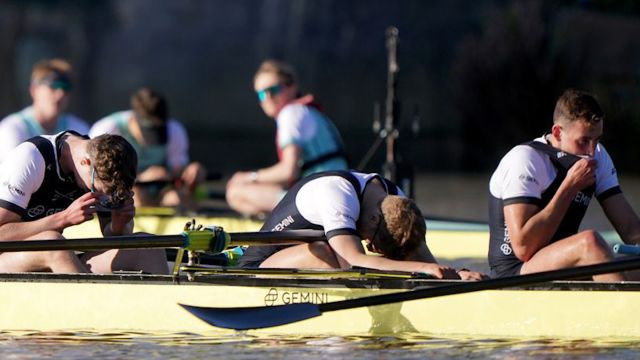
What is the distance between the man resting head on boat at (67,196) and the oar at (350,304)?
69 centimetres

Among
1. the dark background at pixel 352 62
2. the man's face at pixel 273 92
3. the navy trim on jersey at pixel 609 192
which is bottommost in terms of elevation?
the navy trim on jersey at pixel 609 192

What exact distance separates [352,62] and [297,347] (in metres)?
17.3

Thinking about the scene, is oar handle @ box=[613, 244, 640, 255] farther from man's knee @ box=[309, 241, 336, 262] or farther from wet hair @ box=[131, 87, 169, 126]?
wet hair @ box=[131, 87, 169, 126]

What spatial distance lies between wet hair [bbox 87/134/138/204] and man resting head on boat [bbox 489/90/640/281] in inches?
79.7

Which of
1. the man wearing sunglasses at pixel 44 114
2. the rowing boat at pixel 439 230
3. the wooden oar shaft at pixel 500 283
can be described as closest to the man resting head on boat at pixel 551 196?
the wooden oar shaft at pixel 500 283

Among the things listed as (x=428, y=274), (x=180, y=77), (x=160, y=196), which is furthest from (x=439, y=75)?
(x=428, y=274)

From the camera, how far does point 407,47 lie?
24641 mm

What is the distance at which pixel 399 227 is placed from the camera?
7957 millimetres

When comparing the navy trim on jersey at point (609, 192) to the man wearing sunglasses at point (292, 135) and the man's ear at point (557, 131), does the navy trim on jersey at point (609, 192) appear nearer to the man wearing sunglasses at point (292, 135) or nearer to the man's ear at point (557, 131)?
the man's ear at point (557, 131)

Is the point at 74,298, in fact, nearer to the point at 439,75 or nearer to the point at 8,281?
the point at 8,281

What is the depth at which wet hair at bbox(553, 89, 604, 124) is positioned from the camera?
8.22 meters

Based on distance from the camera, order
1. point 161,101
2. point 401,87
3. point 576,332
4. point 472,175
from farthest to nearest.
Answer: point 401,87 → point 472,175 → point 161,101 → point 576,332

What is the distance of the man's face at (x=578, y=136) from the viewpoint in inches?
325

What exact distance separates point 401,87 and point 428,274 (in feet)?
55.7
